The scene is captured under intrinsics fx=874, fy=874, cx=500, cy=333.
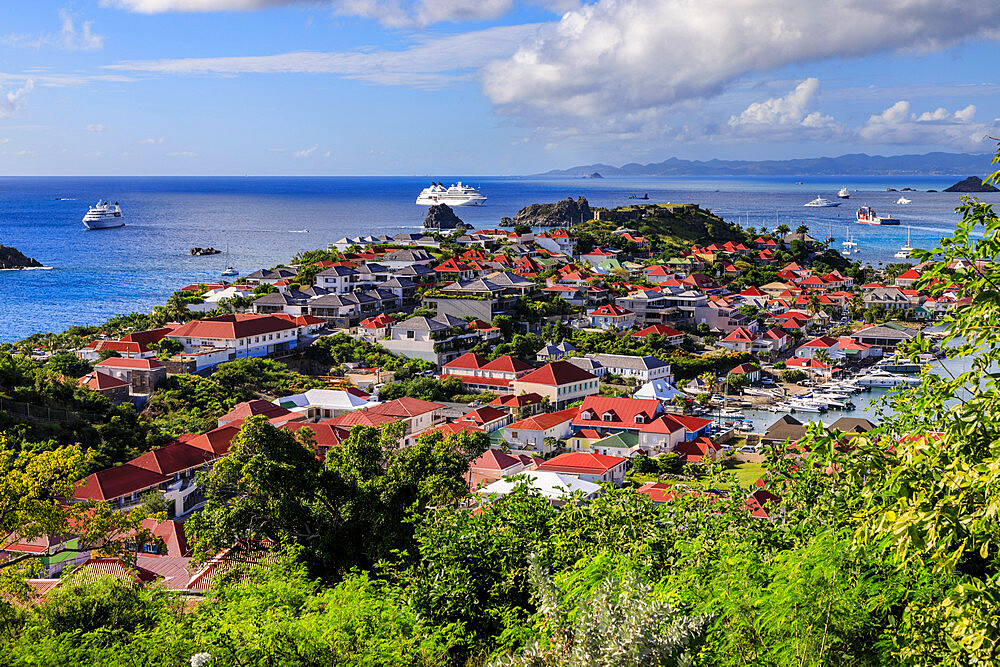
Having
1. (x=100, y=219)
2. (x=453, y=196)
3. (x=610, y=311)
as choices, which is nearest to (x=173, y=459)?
(x=610, y=311)

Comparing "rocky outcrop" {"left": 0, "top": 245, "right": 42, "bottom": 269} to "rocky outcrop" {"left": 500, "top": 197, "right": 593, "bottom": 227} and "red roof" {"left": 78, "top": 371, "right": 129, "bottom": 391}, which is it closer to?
"rocky outcrop" {"left": 500, "top": 197, "right": 593, "bottom": 227}

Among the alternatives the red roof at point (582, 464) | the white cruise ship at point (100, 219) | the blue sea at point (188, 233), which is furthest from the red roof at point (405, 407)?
the white cruise ship at point (100, 219)

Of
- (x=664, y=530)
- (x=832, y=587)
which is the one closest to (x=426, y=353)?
(x=664, y=530)

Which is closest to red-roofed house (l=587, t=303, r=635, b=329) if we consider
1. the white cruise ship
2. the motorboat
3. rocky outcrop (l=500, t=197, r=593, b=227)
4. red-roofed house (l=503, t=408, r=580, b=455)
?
the motorboat

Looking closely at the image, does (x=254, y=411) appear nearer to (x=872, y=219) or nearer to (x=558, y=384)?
(x=558, y=384)

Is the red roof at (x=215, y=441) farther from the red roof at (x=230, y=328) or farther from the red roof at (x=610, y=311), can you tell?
the red roof at (x=610, y=311)

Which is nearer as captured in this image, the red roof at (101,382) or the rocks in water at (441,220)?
the red roof at (101,382)
